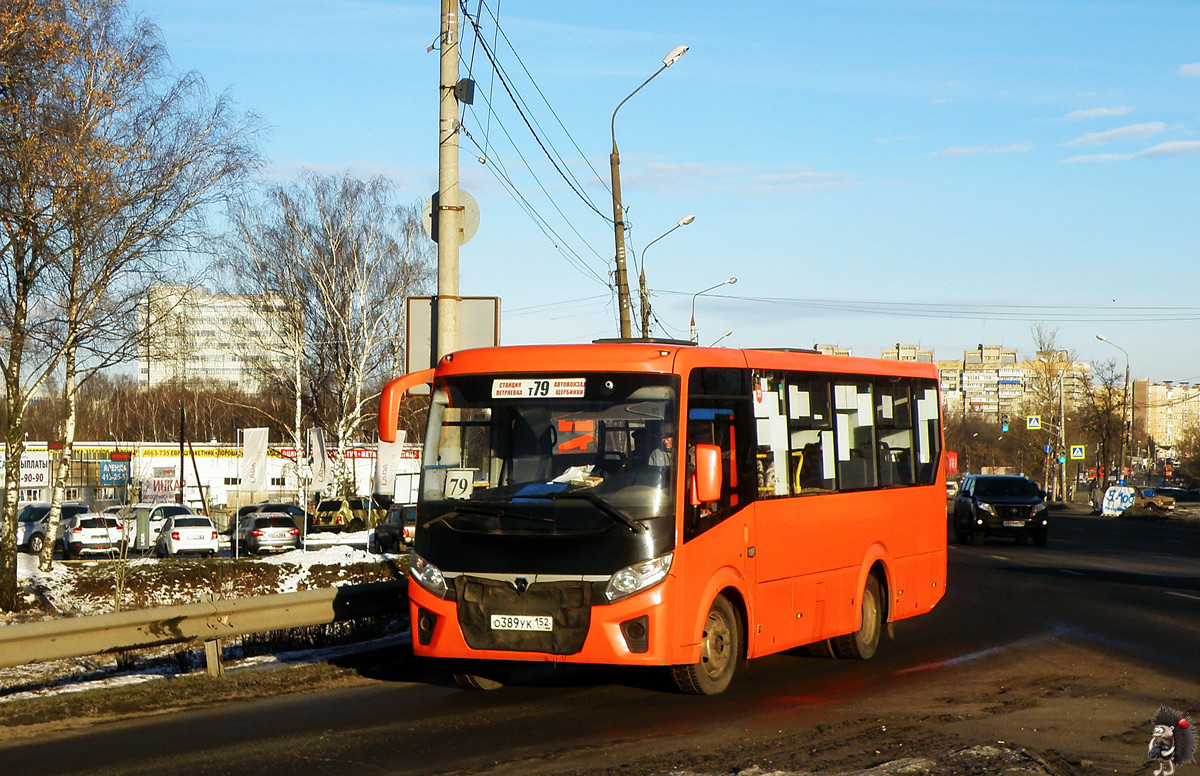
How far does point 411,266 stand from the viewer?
4872cm

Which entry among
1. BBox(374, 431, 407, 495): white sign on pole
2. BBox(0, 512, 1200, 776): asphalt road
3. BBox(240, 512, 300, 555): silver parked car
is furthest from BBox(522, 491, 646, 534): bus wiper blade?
BBox(240, 512, 300, 555): silver parked car

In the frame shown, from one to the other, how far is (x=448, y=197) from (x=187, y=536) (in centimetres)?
2609

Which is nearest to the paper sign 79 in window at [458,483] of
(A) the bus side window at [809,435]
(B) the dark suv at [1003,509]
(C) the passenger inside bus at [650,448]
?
(C) the passenger inside bus at [650,448]

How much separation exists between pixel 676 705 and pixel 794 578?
1.99m

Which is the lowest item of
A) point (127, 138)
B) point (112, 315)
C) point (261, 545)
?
point (261, 545)

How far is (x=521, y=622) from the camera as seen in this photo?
8.93 m

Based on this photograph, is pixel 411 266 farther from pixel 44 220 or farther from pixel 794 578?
pixel 794 578

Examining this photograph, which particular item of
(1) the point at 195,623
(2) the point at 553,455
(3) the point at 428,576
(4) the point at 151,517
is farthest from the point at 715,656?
(4) the point at 151,517

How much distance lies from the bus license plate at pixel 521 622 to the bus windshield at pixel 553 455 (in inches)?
23.1

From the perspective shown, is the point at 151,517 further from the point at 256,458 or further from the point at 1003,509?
the point at 1003,509

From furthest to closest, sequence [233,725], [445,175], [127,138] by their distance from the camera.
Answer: [127,138]
[445,175]
[233,725]

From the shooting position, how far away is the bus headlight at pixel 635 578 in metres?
8.77

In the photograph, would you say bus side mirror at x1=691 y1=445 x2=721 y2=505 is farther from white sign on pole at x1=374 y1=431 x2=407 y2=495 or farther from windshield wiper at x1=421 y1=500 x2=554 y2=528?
white sign on pole at x1=374 y1=431 x2=407 y2=495

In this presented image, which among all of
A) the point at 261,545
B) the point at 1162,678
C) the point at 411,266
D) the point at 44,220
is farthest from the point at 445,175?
the point at 411,266
